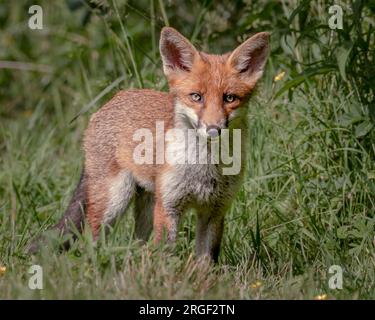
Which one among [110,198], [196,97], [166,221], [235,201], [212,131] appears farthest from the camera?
[235,201]

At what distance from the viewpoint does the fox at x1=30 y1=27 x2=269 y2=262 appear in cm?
544

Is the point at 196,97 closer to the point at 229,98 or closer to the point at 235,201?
the point at 229,98

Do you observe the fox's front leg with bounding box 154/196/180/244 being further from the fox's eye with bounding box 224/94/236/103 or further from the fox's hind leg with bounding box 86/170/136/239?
the fox's eye with bounding box 224/94/236/103

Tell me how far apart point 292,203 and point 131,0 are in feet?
8.83

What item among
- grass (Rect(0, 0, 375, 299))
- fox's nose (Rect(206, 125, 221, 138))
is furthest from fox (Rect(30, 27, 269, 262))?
grass (Rect(0, 0, 375, 299))

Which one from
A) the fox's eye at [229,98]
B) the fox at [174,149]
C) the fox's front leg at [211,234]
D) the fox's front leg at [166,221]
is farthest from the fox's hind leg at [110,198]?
the fox's eye at [229,98]

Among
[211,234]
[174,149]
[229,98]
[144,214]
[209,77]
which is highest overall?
[209,77]

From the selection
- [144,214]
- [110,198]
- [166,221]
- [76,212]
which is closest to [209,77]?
[166,221]

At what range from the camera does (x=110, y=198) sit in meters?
5.98

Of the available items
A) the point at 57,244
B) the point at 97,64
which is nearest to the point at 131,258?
the point at 57,244

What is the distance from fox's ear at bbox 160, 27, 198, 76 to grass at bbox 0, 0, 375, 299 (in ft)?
3.60

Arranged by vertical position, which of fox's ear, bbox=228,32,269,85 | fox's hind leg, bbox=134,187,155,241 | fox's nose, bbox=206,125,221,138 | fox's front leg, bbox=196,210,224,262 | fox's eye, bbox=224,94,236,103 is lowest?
fox's front leg, bbox=196,210,224,262

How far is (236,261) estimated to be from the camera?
19.4 feet

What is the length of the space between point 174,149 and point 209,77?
0.52 m
